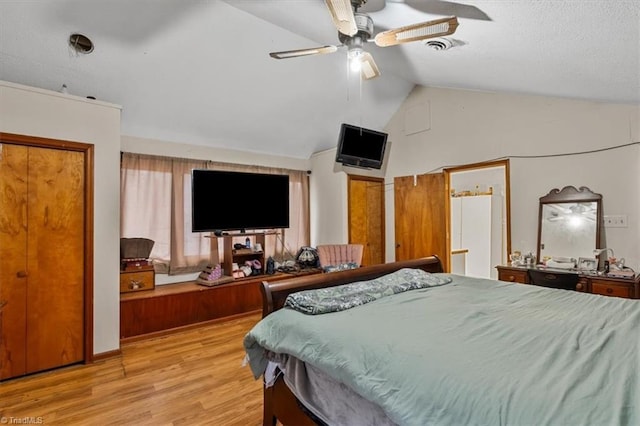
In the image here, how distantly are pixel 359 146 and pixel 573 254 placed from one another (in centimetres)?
264

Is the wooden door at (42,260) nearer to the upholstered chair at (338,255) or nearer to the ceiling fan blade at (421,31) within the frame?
the upholstered chair at (338,255)

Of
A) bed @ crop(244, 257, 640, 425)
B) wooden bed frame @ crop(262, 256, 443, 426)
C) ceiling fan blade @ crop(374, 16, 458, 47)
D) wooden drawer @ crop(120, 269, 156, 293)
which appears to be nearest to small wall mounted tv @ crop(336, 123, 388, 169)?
ceiling fan blade @ crop(374, 16, 458, 47)

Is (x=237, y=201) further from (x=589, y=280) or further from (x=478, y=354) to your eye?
(x=589, y=280)

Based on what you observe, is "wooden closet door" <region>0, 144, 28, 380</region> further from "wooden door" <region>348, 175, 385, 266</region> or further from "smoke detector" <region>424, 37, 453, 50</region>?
"wooden door" <region>348, 175, 385, 266</region>

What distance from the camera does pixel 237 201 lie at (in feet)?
13.9

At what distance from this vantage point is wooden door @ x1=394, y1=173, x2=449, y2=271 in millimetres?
4477

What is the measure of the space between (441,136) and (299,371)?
397 centimetres

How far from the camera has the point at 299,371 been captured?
59.6 inches

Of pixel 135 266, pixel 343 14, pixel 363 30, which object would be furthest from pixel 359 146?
pixel 135 266

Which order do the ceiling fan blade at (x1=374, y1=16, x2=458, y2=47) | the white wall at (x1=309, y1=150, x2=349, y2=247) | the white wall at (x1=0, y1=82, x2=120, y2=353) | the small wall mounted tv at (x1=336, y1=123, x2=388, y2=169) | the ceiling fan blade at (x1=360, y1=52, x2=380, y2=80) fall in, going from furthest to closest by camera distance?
1. the white wall at (x1=309, y1=150, x2=349, y2=247)
2. the small wall mounted tv at (x1=336, y1=123, x2=388, y2=169)
3. the white wall at (x1=0, y1=82, x2=120, y2=353)
4. the ceiling fan blade at (x1=360, y1=52, x2=380, y2=80)
5. the ceiling fan blade at (x1=374, y1=16, x2=458, y2=47)

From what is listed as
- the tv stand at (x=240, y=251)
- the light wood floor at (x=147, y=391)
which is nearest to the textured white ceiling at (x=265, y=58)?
the tv stand at (x=240, y=251)

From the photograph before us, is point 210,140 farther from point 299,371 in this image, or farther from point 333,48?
point 299,371

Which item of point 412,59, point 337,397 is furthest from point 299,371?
point 412,59

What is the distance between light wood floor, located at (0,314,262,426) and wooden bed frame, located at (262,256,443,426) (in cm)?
31
